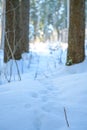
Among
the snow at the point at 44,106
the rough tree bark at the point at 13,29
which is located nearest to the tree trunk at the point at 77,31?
the rough tree bark at the point at 13,29

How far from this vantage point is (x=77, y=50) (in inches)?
312

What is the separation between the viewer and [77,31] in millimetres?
7891

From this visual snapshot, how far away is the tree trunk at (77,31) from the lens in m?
7.91

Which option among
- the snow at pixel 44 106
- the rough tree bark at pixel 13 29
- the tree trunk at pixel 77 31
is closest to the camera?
the snow at pixel 44 106

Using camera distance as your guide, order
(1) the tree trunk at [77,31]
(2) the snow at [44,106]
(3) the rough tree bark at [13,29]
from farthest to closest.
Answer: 1. (3) the rough tree bark at [13,29]
2. (1) the tree trunk at [77,31]
3. (2) the snow at [44,106]

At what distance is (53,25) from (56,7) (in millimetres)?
5014

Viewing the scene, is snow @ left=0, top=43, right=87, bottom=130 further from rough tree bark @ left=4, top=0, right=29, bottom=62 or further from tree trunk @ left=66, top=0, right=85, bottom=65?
rough tree bark @ left=4, top=0, right=29, bottom=62

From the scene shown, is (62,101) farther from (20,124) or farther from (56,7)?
(56,7)

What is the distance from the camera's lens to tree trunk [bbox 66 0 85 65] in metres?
7.91

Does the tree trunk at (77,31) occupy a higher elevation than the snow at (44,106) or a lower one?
higher

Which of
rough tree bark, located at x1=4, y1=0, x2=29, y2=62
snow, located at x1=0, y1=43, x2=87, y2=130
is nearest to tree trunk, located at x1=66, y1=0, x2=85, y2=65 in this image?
rough tree bark, located at x1=4, y1=0, x2=29, y2=62

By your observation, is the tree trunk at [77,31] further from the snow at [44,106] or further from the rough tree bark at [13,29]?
the snow at [44,106]

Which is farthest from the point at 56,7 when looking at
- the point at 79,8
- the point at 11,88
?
the point at 11,88

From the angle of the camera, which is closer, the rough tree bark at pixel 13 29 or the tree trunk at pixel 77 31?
the tree trunk at pixel 77 31
